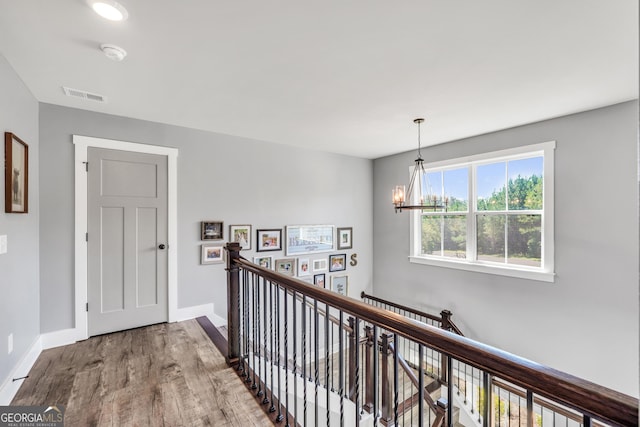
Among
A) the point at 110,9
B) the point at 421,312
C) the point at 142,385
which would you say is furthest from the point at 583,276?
the point at 110,9

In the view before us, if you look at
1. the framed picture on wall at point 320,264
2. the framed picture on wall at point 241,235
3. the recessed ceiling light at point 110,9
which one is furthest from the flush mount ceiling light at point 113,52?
the framed picture on wall at point 320,264

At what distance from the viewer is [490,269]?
3.78m

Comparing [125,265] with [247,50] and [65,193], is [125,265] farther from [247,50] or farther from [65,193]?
[247,50]

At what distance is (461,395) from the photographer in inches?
152

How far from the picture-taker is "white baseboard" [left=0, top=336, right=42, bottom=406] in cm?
193

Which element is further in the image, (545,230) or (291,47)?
(545,230)

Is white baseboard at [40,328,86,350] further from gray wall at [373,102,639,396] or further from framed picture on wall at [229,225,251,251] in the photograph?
gray wall at [373,102,639,396]

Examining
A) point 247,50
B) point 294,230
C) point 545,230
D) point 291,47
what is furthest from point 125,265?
point 545,230

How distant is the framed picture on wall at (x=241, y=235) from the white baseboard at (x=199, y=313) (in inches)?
34.3

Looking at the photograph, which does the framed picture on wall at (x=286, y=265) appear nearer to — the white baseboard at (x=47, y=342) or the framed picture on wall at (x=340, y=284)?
the framed picture on wall at (x=340, y=284)

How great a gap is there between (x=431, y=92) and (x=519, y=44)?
0.76 metres

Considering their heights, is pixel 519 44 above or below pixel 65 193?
above

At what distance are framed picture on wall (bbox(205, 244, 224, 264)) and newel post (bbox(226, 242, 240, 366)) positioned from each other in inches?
56.5

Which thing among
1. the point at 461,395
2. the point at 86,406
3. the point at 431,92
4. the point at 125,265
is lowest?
the point at 461,395
